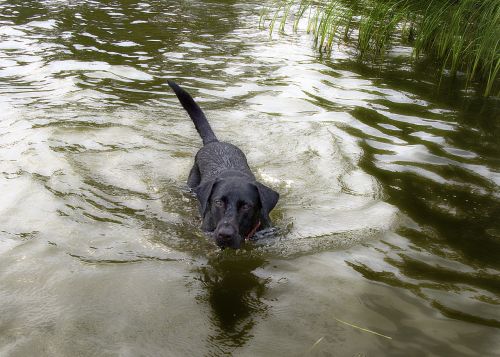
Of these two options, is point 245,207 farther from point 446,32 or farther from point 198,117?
point 446,32

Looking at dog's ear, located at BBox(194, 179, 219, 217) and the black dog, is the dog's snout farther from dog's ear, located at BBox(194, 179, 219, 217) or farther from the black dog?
dog's ear, located at BBox(194, 179, 219, 217)

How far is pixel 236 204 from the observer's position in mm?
4227

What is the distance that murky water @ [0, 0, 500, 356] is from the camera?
318cm

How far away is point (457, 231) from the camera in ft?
14.3

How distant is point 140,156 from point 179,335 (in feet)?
10.8

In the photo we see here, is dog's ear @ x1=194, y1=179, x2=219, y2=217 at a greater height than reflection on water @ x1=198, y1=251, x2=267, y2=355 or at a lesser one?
greater

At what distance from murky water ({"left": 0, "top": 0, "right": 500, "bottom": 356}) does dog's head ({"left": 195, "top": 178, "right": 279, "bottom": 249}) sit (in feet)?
0.77

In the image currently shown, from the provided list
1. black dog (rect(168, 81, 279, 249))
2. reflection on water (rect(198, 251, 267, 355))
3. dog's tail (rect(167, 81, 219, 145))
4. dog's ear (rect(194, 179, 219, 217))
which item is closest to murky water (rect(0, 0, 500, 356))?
reflection on water (rect(198, 251, 267, 355))

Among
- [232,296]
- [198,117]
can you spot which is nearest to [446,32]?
[198,117]

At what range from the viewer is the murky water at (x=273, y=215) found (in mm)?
3180

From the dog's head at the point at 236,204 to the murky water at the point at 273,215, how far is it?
0.77 feet

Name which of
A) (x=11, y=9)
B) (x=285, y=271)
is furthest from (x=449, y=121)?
(x=11, y=9)

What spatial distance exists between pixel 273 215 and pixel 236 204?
88 centimetres

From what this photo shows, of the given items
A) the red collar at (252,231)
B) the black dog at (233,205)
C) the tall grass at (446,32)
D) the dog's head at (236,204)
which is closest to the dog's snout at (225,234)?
the black dog at (233,205)
